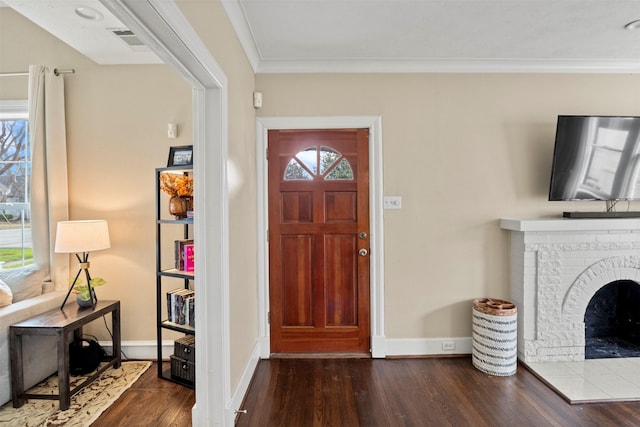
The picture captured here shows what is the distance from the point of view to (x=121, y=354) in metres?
2.68

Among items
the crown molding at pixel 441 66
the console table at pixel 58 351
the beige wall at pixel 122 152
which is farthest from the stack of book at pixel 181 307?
the crown molding at pixel 441 66

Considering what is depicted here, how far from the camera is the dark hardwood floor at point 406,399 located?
1.97 meters

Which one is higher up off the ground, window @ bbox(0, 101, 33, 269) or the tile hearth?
window @ bbox(0, 101, 33, 269)

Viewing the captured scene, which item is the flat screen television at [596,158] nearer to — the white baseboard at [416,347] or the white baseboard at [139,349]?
the white baseboard at [416,347]

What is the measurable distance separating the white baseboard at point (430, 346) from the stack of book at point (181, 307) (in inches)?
65.7

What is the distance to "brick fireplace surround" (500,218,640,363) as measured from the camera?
2635 millimetres

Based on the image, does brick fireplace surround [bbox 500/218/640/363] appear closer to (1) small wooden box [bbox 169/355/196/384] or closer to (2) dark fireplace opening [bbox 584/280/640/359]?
(2) dark fireplace opening [bbox 584/280/640/359]

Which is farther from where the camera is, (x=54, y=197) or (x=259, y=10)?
(x=54, y=197)

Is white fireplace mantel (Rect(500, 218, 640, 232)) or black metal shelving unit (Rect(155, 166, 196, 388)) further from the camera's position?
white fireplace mantel (Rect(500, 218, 640, 232))

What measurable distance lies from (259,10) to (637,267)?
362cm

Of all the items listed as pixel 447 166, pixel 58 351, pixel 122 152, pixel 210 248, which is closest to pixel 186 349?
pixel 58 351

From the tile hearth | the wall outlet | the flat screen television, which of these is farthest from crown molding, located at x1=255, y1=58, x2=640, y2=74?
the tile hearth

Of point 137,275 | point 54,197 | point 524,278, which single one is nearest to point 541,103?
point 524,278

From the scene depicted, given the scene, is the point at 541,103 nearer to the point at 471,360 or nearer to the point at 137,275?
the point at 471,360
